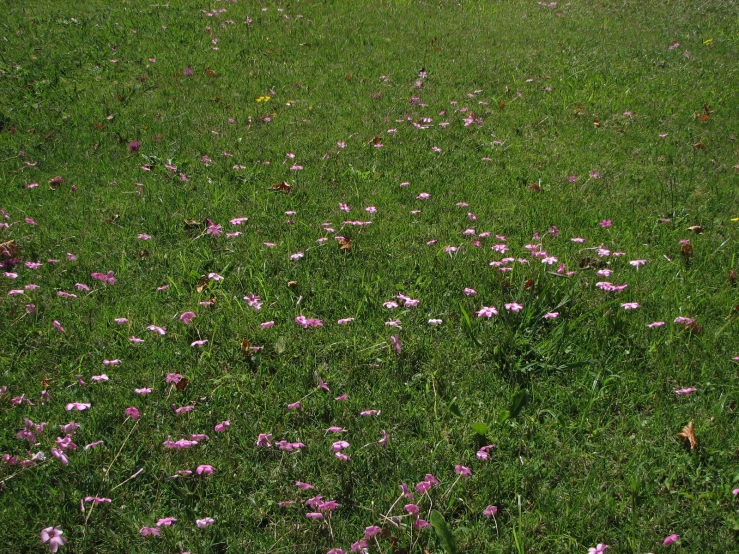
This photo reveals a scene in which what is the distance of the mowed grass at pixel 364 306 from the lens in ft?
7.08

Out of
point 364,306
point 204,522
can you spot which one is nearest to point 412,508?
point 204,522

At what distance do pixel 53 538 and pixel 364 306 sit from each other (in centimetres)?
181

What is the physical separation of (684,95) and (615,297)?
15.3 feet

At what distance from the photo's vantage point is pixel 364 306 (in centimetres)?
324

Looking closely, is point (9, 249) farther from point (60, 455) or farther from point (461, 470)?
point (461, 470)

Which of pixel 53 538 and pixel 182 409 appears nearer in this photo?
pixel 53 538

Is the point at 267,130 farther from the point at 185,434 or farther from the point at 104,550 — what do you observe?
the point at 104,550

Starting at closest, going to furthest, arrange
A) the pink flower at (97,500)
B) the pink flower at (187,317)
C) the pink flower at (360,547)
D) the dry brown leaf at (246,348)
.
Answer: the pink flower at (360,547) → the pink flower at (97,500) → the dry brown leaf at (246,348) → the pink flower at (187,317)

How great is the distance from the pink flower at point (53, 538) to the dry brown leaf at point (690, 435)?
2218 mm

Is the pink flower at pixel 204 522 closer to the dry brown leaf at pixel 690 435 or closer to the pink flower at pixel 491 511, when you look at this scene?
the pink flower at pixel 491 511

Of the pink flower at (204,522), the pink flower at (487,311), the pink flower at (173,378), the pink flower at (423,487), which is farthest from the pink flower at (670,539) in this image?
the pink flower at (173,378)

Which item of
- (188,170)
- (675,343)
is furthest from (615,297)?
(188,170)

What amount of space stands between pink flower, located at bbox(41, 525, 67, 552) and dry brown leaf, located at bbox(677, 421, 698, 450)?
2.22 meters

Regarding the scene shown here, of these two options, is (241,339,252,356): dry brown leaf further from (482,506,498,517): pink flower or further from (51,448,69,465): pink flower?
(482,506,498,517): pink flower
